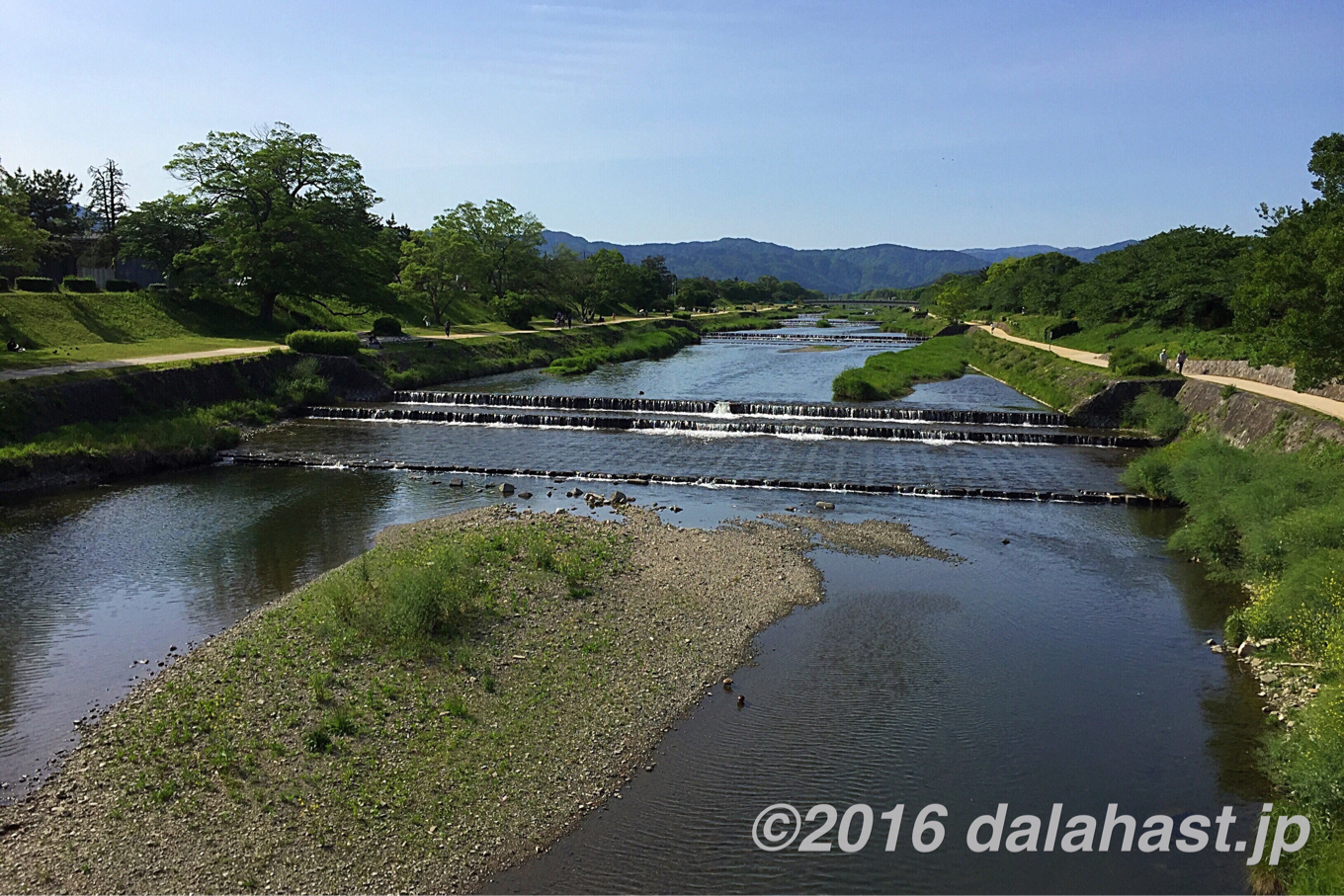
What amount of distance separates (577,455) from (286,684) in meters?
21.5

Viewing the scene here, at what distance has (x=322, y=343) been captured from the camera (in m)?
48.2

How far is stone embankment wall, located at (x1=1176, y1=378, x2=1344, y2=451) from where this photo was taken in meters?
26.9

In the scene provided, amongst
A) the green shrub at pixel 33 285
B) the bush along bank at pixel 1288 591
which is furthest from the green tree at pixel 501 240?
the bush along bank at pixel 1288 591

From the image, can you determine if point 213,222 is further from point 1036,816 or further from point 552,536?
point 1036,816

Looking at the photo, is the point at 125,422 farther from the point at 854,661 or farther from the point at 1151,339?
the point at 1151,339

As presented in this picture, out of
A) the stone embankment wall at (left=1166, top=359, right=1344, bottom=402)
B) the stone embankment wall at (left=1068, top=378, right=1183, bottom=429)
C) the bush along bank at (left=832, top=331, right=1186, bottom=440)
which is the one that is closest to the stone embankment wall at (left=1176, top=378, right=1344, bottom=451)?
the stone embankment wall at (left=1166, top=359, right=1344, bottom=402)

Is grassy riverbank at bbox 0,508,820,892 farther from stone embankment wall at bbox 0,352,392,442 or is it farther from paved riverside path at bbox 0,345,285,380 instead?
paved riverside path at bbox 0,345,285,380

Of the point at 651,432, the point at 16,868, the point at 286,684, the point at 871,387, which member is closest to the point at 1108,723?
the point at 286,684

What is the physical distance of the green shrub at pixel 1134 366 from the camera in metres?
42.6

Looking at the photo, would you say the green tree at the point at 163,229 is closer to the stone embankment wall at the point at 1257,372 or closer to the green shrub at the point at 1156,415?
the green shrub at the point at 1156,415

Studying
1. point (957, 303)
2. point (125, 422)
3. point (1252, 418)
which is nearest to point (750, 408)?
point (1252, 418)

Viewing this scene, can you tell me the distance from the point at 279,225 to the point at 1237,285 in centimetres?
5360

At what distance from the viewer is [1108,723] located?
1401 cm

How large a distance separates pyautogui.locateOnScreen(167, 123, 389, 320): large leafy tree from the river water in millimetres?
24235
